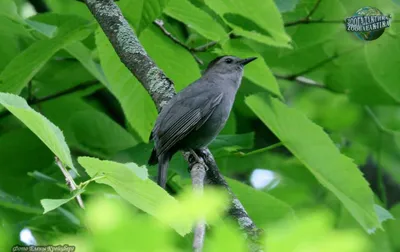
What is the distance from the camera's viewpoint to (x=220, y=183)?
121 inches

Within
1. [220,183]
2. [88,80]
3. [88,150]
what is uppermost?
[220,183]

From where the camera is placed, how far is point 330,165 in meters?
2.99

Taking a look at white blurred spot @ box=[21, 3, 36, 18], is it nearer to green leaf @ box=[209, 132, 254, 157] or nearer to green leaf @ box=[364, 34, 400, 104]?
green leaf @ box=[209, 132, 254, 157]

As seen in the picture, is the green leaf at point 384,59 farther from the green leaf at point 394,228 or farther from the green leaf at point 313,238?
the green leaf at point 313,238

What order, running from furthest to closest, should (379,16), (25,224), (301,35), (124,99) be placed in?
(301,35)
(379,16)
(124,99)
(25,224)

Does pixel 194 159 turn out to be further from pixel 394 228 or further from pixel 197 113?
pixel 394 228

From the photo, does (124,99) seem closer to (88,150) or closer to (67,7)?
(88,150)

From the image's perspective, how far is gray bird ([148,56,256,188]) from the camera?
3.93 meters

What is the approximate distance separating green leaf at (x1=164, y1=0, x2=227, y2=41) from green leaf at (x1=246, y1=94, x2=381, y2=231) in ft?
2.30

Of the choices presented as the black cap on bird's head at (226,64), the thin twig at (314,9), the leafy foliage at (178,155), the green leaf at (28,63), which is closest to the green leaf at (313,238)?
the leafy foliage at (178,155)

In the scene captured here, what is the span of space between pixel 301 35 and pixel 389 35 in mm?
535

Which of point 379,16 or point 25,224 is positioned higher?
point 379,16

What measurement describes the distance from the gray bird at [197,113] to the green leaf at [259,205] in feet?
1.34

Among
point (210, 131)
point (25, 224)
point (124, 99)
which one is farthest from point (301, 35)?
point (25, 224)
